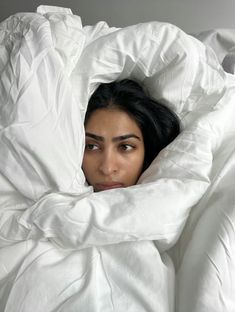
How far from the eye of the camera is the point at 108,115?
2.73ft

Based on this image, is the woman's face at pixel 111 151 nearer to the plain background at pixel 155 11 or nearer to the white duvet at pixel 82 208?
the white duvet at pixel 82 208

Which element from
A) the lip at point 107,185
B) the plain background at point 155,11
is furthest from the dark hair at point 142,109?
the plain background at point 155,11

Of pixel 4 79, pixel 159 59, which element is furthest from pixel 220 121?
pixel 4 79

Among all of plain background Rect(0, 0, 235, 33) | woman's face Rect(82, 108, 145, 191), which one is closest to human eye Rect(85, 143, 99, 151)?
woman's face Rect(82, 108, 145, 191)

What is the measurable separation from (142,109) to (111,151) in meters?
0.13

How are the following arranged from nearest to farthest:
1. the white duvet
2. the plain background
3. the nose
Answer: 1. the white duvet
2. the nose
3. the plain background

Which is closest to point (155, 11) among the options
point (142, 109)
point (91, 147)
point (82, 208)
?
point (142, 109)

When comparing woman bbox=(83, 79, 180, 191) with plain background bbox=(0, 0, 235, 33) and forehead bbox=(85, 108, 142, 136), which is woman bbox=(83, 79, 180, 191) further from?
plain background bbox=(0, 0, 235, 33)

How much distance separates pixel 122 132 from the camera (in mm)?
813

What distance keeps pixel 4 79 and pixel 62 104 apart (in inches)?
4.0

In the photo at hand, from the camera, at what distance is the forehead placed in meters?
0.81

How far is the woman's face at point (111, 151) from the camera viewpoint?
0.78 m

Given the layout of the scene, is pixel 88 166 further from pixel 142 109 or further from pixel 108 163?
pixel 142 109

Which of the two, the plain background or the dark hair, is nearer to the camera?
the dark hair
